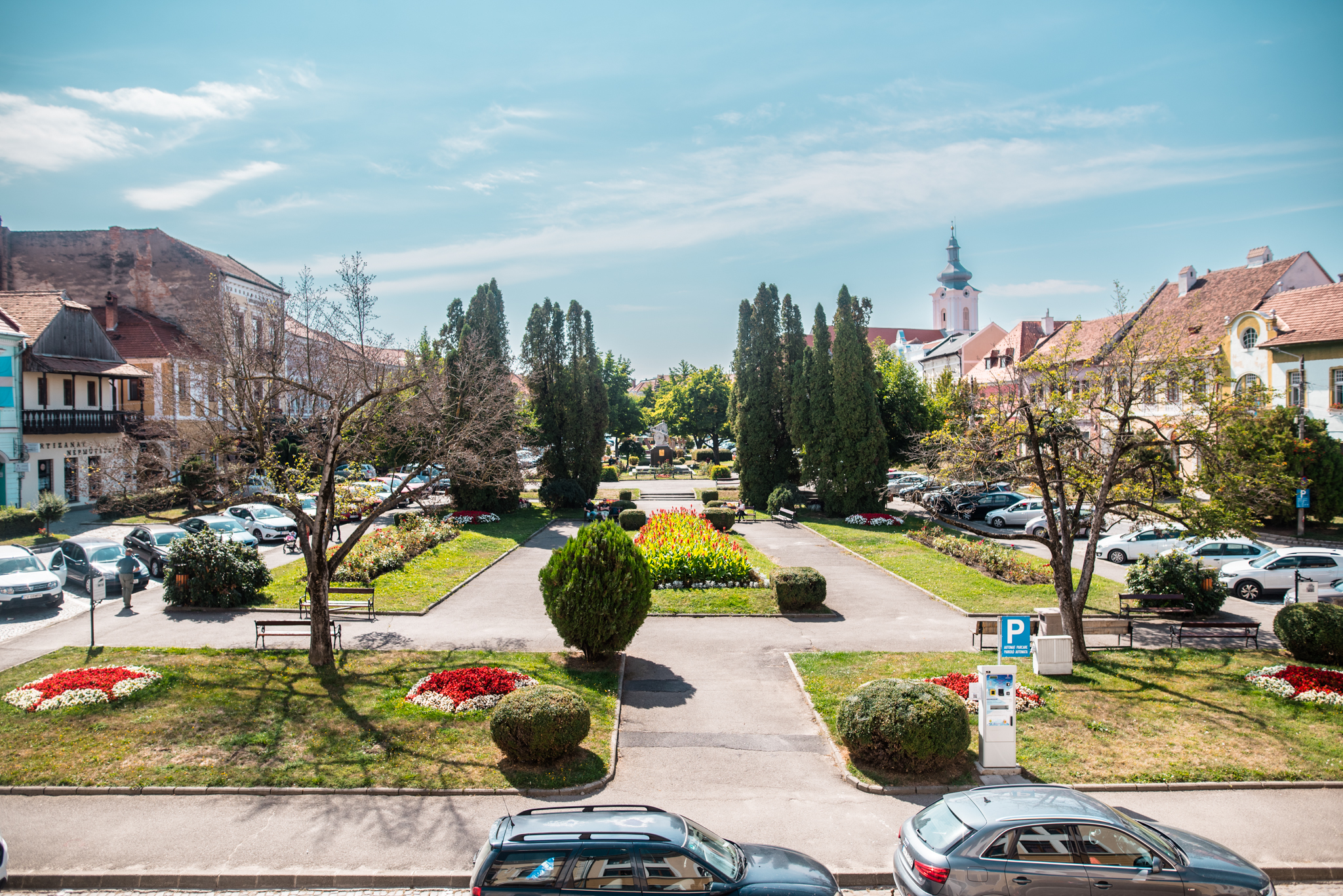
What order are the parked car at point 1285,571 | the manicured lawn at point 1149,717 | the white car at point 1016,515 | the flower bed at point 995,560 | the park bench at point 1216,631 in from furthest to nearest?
the white car at point 1016,515 → the flower bed at point 995,560 → the parked car at point 1285,571 → the park bench at point 1216,631 → the manicured lawn at point 1149,717

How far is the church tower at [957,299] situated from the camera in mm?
114125

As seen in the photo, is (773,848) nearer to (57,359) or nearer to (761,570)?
(761,570)

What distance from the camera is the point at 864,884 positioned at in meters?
8.87

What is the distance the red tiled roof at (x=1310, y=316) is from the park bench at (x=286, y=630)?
1593 inches

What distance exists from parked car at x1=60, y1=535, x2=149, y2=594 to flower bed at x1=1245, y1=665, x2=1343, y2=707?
2705 centimetres

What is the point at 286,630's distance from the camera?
17.7 m

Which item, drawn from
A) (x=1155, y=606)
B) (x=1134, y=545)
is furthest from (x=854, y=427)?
(x=1155, y=606)

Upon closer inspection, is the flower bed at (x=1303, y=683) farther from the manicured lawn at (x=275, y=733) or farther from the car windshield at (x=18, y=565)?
the car windshield at (x=18, y=565)

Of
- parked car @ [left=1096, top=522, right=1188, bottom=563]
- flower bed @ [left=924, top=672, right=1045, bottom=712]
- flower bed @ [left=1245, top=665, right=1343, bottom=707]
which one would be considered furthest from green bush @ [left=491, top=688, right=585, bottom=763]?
parked car @ [left=1096, top=522, right=1188, bottom=563]

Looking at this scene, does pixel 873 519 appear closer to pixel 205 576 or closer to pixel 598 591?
pixel 598 591

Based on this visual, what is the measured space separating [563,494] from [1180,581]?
95.5 feet

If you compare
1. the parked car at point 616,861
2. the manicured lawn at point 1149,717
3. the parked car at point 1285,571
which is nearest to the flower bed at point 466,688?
the manicured lawn at point 1149,717

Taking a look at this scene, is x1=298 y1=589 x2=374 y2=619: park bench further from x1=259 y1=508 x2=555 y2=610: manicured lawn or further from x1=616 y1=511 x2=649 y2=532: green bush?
x1=616 y1=511 x2=649 y2=532: green bush

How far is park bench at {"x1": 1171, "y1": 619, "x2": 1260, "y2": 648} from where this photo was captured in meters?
17.5
